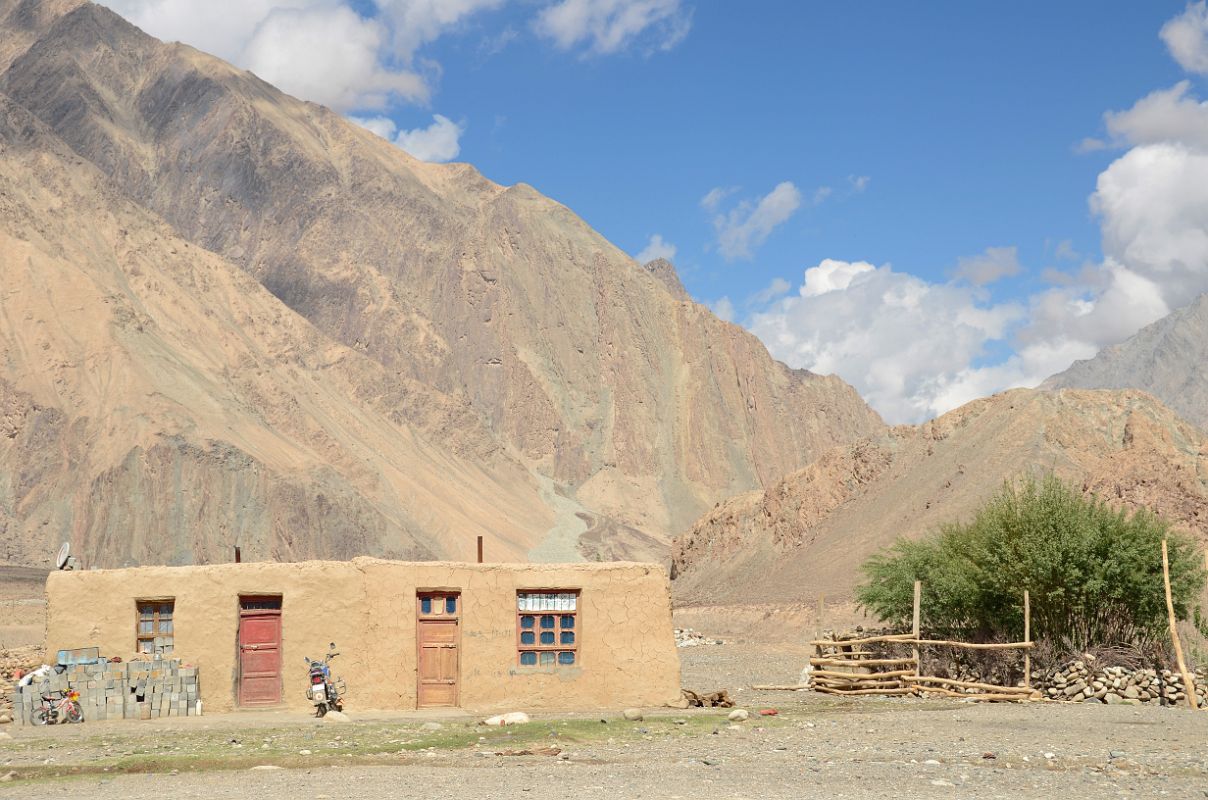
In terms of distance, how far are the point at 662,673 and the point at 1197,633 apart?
45.0ft

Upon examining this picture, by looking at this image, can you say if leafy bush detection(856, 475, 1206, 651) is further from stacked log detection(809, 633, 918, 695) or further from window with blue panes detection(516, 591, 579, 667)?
window with blue panes detection(516, 591, 579, 667)

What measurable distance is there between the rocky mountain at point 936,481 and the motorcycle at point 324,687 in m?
36.8

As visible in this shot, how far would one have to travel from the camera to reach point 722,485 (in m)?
138

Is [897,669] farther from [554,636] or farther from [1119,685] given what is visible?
[554,636]

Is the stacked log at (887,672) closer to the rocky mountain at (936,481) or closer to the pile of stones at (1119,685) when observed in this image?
the pile of stones at (1119,685)

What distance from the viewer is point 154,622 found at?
2359 centimetres

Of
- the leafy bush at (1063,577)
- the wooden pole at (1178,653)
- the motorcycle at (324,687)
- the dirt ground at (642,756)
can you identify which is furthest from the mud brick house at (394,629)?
the wooden pole at (1178,653)

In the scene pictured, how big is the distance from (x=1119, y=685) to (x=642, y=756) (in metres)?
11.8

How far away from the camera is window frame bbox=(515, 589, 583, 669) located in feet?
80.0

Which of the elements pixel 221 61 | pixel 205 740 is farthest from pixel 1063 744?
pixel 221 61

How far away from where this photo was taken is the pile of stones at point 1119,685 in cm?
2516

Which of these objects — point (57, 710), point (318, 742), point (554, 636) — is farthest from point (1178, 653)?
point (57, 710)

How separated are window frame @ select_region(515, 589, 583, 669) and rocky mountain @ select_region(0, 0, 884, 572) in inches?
2445

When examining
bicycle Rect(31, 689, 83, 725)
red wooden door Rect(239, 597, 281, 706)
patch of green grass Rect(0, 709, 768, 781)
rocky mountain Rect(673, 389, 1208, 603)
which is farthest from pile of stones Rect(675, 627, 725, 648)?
bicycle Rect(31, 689, 83, 725)
